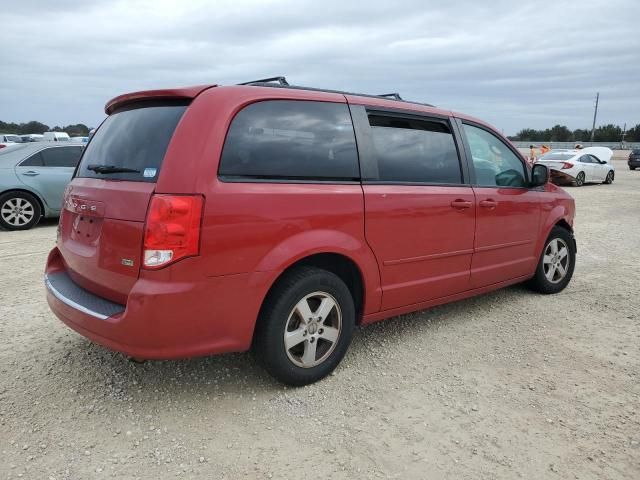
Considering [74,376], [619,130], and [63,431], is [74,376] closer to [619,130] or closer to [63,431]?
[63,431]

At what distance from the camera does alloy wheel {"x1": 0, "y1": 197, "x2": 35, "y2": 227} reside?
8.46 meters

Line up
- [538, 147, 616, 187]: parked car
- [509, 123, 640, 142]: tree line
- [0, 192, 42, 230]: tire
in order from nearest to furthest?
[0, 192, 42, 230]: tire < [538, 147, 616, 187]: parked car < [509, 123, 640, 142]: tree line

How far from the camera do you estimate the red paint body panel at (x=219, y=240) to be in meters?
2.59

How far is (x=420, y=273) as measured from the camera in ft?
12.1

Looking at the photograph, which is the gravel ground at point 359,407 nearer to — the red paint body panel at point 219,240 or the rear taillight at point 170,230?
the red paint body panel at point 219,240

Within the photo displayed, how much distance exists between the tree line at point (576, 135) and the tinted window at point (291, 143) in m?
85.5

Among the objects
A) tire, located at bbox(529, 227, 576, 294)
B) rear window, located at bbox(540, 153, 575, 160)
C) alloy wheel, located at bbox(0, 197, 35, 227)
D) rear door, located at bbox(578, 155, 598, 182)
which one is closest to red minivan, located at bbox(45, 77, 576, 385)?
tire, located at bbox(529, 227, 576, 294)

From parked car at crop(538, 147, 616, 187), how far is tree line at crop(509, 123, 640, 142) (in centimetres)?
6514

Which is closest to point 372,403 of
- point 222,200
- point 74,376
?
point 222,200

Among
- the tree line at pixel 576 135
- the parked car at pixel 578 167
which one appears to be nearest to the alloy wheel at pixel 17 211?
the parked car at pixel 578 167

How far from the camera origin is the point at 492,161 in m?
4.39

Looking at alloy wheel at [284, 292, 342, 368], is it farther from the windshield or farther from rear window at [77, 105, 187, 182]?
the windshield

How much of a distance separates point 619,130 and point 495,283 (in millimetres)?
94405

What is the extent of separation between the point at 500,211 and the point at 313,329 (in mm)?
2072
